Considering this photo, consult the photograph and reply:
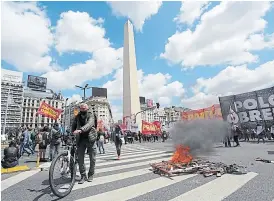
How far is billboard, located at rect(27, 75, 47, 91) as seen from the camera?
4055 inches

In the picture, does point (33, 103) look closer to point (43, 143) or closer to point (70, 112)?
point (70, 112)

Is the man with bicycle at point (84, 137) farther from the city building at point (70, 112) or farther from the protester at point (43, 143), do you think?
the protester at point (43, 143)

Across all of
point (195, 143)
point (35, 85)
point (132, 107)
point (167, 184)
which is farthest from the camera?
point (35, 85)

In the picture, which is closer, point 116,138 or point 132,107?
point 116,138

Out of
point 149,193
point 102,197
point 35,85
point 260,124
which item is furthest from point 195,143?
point 35,85

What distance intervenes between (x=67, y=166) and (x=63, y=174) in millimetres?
173

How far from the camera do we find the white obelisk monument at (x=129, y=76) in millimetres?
44812

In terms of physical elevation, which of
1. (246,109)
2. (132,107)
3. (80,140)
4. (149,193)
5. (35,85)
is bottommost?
(149,193)

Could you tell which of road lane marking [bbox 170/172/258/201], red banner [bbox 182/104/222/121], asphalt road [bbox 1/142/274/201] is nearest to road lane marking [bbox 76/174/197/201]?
asphalt road [bbox 1/142/274/201]

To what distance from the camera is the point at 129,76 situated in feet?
147

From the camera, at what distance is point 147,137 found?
1387 inches

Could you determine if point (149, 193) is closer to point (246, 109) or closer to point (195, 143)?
point (195, 143)

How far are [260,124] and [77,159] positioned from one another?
69.1ft

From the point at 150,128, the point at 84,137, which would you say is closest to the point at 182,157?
the point at 84,137
